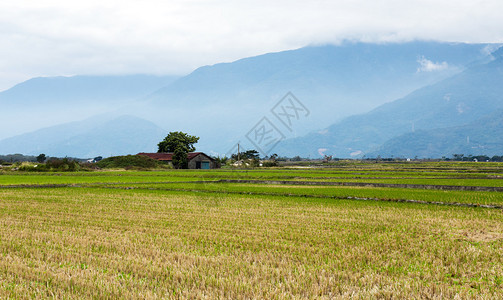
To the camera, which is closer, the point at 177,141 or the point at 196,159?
the point at 196,159

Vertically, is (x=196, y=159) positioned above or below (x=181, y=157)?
below

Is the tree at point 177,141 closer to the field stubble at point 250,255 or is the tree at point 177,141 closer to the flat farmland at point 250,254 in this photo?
the flat farmland at point 250,254

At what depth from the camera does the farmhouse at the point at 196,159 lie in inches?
3233

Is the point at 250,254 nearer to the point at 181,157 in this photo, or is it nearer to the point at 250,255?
the point at 250,255

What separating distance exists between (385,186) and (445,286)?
26.7 meters

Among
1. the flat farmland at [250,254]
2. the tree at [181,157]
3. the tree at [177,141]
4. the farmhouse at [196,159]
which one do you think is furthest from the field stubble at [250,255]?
the tree at [177,141]

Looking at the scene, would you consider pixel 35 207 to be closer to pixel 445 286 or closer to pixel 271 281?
pixel 271 281

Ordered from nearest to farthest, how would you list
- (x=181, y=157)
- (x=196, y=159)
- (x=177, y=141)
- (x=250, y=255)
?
1. (x=250, y=255)
2. (x=181, y=157)
3. (x=196, y=159)
4. (x=177, y=141)

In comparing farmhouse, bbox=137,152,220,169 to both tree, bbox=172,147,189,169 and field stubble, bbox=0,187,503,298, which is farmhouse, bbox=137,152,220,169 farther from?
field stubble, bbox=0,187,503,298

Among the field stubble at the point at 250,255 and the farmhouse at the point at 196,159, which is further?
the farmhouse at the point at 196,159

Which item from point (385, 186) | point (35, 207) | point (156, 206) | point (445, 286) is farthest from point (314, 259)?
point (385, 186)

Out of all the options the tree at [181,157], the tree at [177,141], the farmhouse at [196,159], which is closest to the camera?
the tree at [181,157]

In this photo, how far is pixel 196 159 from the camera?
272 ft

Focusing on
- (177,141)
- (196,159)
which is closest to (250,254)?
(196,159)
